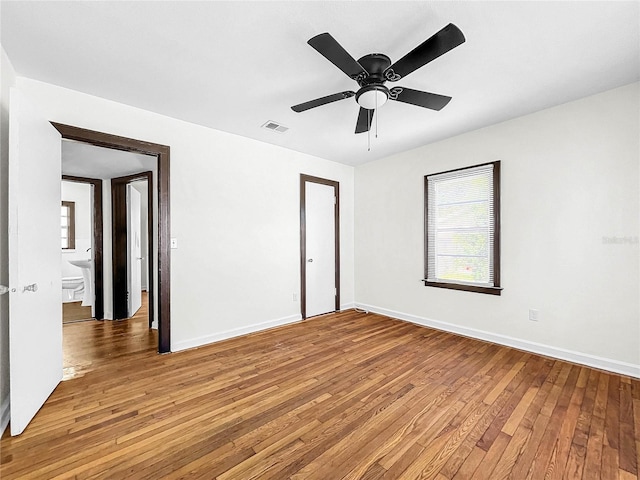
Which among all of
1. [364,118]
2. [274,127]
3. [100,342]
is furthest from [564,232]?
[100,342]

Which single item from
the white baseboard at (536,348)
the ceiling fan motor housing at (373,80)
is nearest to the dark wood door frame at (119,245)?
the ceiling fan motor housing at (373,80)

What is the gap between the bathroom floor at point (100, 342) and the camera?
2855mm

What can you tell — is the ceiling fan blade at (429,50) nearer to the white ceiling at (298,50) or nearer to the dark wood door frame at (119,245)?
the white ceiling at (298,50)

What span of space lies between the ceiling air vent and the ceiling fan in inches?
43.3

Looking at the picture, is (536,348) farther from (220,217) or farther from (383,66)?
(220,217)

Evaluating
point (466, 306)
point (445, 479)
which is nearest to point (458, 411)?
point (445, 479)

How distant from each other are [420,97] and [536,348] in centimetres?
289

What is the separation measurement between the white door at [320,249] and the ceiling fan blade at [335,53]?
2646 millimetres

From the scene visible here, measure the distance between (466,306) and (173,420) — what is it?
3363mm

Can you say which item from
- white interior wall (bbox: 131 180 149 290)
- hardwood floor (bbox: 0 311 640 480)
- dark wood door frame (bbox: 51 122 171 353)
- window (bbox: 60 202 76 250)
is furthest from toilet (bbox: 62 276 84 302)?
dark wood door frame (bbox: 51 122 171 353)

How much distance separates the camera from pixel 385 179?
467 cm

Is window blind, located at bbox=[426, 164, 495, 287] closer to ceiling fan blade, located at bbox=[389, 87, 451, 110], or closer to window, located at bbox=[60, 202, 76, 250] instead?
ceiling fan blade, located at bbox=[389, 87, 451, 110]

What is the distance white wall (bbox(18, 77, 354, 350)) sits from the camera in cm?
286

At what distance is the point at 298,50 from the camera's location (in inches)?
80.0
